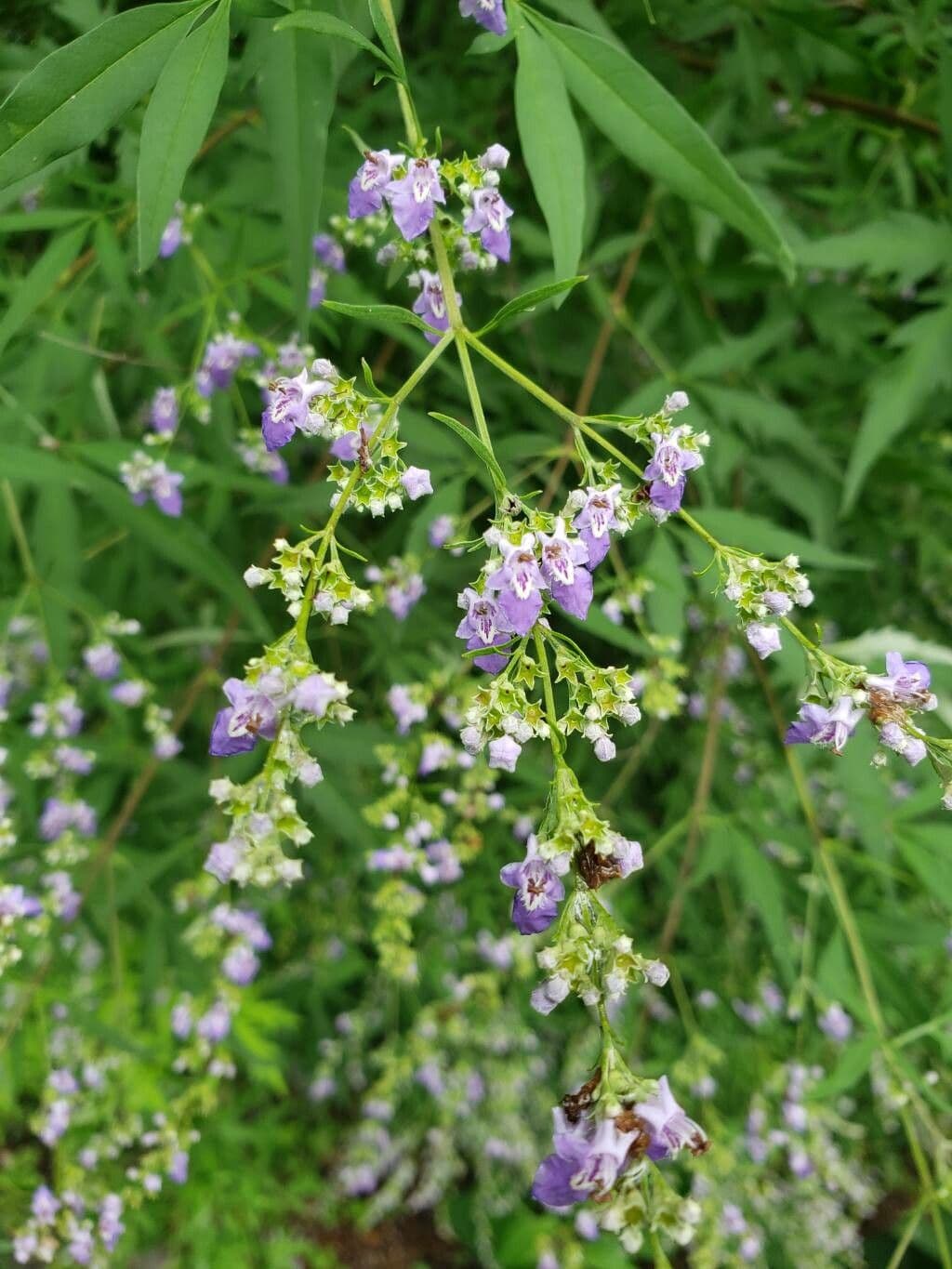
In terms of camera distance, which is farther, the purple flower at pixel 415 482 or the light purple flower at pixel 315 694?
the purple flower at pixel 415 482

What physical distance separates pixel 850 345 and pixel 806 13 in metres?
0.95

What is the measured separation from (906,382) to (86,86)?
1867 mm

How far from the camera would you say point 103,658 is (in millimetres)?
2391

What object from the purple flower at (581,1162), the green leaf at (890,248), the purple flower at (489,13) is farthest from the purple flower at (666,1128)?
the green leaf at (890,248)

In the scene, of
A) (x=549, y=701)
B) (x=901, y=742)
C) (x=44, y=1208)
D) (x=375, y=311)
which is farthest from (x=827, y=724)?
(x=44, y=1208)

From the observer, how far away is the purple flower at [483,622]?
1.05 metres

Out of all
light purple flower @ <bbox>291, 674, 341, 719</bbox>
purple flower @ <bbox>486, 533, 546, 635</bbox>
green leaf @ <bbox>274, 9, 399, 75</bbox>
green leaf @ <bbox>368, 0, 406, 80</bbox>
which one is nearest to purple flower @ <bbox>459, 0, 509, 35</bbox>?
green leaf @ <bbox>368, 0, 406, 80</bbox>

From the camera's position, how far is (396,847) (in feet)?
6.56

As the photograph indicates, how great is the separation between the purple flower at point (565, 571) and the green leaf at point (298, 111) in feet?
2.20

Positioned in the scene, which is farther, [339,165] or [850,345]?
[850,345]

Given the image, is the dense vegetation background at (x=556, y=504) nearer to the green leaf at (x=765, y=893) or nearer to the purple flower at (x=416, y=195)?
the green leaf at (x=765, y=893)

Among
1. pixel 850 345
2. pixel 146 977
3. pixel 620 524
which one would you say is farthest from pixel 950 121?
pixel 146 977

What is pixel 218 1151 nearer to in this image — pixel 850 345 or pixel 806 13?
pixel 850 345

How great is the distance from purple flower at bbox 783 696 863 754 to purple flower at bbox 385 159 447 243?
822 millimetres
